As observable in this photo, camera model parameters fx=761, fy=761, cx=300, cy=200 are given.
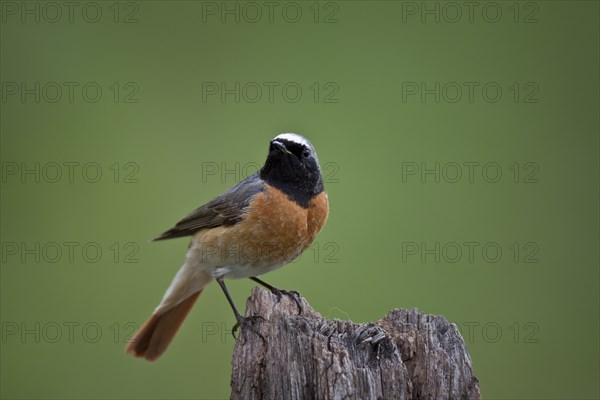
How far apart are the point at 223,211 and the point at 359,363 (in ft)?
8.73

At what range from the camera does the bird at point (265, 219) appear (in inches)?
225

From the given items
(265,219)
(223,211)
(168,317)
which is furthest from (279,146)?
(168,317)

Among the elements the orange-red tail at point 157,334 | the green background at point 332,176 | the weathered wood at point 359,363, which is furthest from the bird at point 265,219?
the weathered wood at point 359,363

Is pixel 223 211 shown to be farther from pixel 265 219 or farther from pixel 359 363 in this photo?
pixel 359 363

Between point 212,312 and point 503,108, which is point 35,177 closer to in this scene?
point 212,312

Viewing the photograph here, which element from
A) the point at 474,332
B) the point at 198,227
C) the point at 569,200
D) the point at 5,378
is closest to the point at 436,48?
the point at 569,200

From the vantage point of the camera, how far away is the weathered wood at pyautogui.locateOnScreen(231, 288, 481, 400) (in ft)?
11.8

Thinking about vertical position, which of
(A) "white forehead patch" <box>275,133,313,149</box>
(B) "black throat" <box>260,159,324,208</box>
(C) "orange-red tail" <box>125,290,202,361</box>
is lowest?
(C) "orange-red tail" <box>125,290,202,361</box>

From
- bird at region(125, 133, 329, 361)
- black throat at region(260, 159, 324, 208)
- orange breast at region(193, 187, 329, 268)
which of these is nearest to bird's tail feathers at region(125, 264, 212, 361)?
bird at region(125, 133, 329, 361)

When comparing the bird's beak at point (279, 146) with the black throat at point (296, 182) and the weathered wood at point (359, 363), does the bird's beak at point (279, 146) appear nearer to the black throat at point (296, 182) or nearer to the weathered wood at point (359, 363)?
the black throat at point (296, 182)

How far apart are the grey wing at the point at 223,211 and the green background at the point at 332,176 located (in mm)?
1139

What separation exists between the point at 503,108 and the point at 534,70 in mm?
721

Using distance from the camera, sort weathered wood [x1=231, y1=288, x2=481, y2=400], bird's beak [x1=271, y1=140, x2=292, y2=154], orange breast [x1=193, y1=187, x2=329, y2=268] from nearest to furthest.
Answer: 1. weathered wood [x1=231, y1=288, x2=481, y2=400]
2. bird's beak [x1=271, y1=140, x2=292, y2=154]
3. orange breast [x1=193, y1=187, x2=329, y2=268]

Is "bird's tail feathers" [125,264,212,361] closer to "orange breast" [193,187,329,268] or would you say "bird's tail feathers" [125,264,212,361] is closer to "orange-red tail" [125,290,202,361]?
"orange-red tail" [125,290,202,361]
